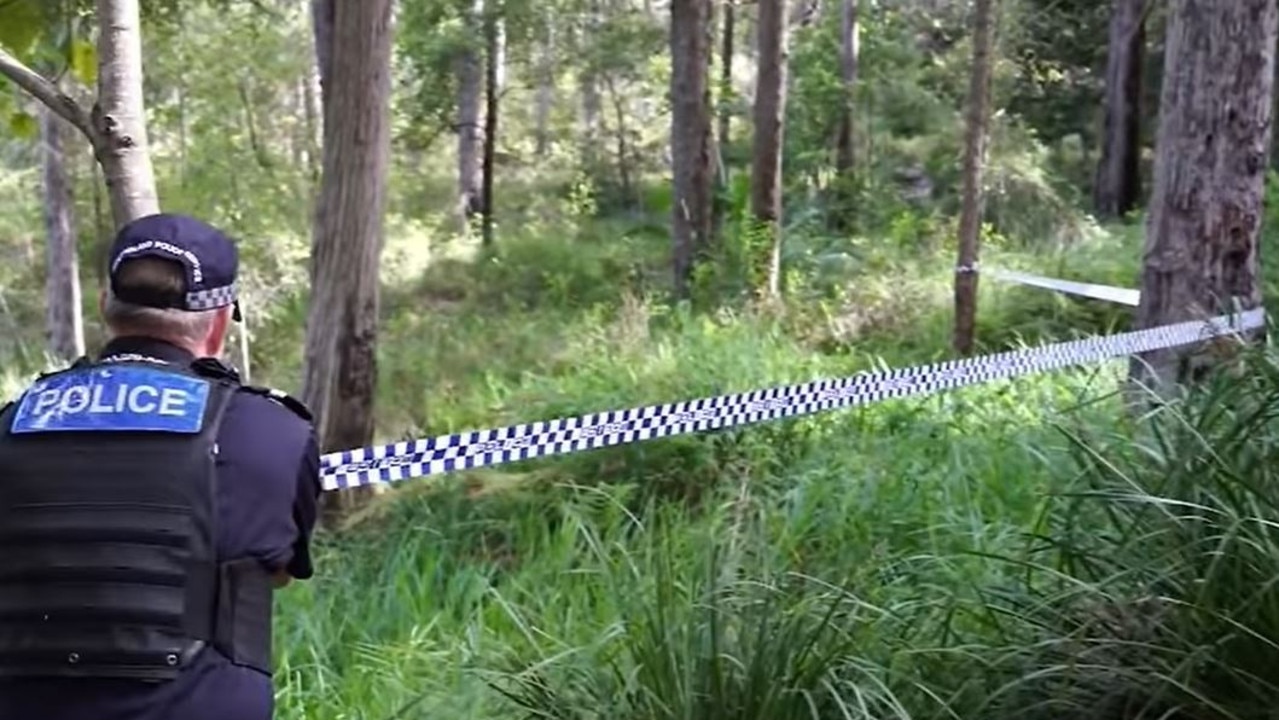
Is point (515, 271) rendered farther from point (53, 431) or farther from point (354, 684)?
point (53, 431)

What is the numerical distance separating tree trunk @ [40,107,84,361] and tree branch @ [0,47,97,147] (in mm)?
14680

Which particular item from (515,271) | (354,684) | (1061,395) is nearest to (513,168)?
(515,271)

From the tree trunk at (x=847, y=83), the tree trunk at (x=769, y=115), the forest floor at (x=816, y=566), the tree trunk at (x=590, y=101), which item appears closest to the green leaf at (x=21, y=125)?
the forest floor at (x=816, y=566)

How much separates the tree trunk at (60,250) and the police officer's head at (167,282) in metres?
17.3

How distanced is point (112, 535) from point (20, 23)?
3516 mm

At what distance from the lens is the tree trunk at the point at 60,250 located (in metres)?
18.5

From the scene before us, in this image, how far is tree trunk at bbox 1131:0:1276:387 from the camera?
20.5 feet

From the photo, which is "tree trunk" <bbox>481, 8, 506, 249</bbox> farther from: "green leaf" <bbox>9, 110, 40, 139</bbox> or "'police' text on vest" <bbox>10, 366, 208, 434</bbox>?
"'police' text on vest" <bbox>10, 366, 208, 434</bbox>

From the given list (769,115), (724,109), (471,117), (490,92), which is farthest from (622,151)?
(769,115)

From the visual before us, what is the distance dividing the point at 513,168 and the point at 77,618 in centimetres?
2890

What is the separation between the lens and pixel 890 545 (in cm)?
433

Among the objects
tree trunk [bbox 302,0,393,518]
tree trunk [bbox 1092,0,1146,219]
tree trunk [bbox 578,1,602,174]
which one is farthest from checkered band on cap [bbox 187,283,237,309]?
tree trunk [bbox 578,1,602,174]

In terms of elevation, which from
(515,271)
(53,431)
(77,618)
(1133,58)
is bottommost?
(515,271)

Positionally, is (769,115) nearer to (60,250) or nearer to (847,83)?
(60,250)
